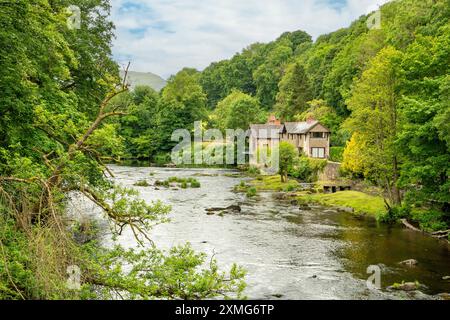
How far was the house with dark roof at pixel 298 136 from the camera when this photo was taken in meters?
74.9

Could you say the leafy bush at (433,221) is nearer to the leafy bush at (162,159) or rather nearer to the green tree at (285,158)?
Answer: the green tree at (285,158)

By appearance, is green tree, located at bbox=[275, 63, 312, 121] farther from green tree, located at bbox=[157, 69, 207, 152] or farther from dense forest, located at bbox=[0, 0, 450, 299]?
green tree, located at bbox=[157, 69, 207, 152]

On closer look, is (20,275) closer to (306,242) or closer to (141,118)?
(306,242)

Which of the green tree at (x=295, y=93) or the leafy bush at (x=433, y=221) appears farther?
the green tree at (x=295, y=93)

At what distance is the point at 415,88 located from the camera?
35125 mm

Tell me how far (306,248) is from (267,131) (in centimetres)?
6082

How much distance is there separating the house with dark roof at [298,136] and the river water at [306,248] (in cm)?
3252

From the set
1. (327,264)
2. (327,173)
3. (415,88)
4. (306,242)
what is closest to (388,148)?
(415,88)

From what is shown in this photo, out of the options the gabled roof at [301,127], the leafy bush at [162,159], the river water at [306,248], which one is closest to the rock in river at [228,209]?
the river water at [306,248]

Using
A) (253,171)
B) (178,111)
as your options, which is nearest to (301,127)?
(253,171)

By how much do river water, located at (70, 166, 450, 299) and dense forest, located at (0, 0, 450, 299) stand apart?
83.9 inches

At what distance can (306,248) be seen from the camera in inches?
1107

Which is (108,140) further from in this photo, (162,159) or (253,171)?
(162,159)
